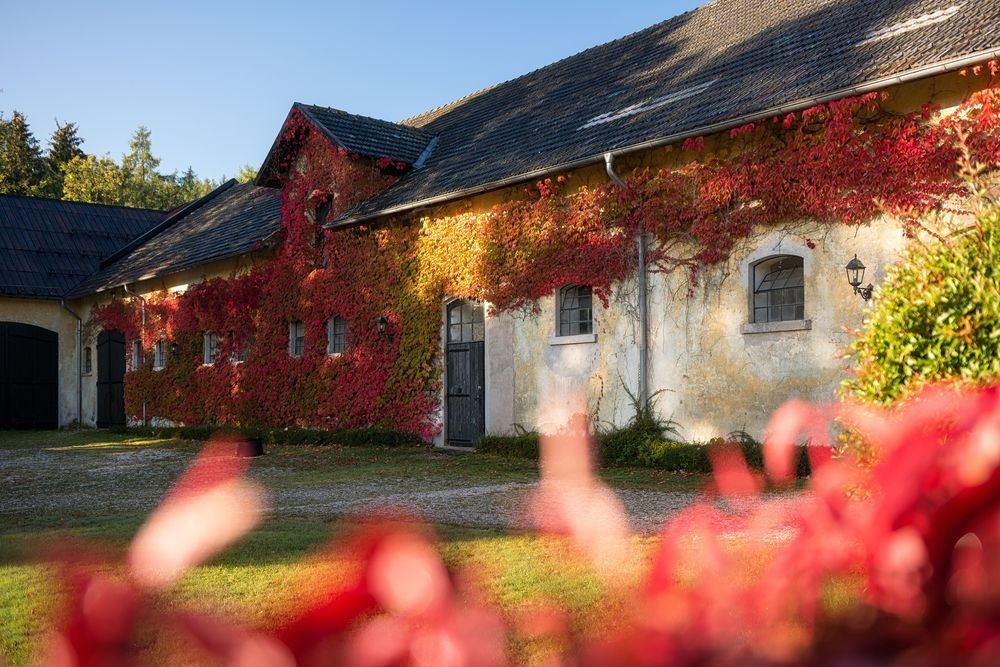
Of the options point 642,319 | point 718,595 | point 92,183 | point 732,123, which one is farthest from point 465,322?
point 92,183

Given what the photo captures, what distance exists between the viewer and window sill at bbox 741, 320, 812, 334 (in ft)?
36.9

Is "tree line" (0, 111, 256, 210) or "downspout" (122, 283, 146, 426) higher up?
"tree line" (0, 111, 256, 210)

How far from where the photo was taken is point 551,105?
56.4ft

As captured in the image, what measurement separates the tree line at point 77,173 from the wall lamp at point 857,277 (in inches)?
1850

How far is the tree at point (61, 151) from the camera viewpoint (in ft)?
187

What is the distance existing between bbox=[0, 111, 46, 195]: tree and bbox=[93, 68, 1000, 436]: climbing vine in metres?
34.4

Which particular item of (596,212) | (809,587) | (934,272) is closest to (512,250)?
(596,212)

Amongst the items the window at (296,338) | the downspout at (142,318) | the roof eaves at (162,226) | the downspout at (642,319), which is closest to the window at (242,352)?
the window at (296,338)

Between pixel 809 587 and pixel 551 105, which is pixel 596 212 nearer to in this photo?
pixel 551 105

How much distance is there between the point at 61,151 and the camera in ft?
193

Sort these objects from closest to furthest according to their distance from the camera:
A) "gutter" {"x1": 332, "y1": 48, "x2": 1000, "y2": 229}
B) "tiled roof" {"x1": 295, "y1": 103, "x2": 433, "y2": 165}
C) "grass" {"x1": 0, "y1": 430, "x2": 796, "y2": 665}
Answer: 1. "grass" {"x1": 0, "y1": 430, "x2": 796, "y2": 665}
2. "gutter" {"x1": 332, "y1": 48, "x2": 1000, "y2": 229}
3. "tiled roof" {"x1": 295, "y1": 103, "x2": 433, "y2": 165}

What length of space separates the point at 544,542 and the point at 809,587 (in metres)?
6.20

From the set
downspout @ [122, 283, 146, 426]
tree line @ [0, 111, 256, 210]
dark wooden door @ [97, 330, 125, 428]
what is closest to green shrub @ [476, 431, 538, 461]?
downspout @ [122, 283, 146, 426]

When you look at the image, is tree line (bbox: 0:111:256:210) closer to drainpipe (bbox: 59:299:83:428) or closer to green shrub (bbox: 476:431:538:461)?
drainpipe (bbox: 59:299:83:428)
